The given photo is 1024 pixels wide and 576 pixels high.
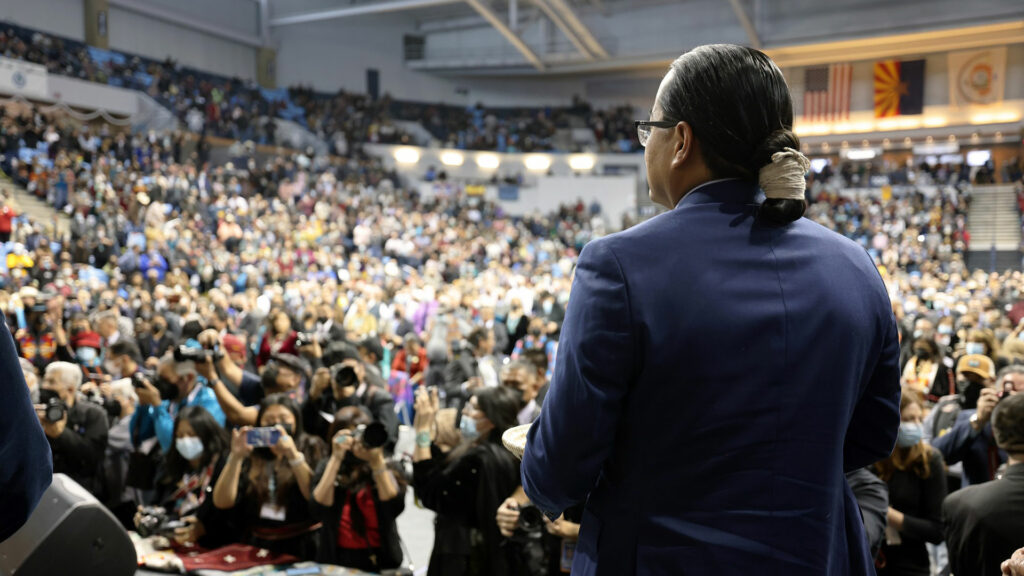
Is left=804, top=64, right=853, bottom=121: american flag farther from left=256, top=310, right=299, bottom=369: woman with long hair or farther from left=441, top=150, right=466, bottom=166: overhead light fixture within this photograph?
left=256, top=310, right=299, bottom=369: woman with long hair

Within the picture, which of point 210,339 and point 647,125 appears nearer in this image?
point 647,125

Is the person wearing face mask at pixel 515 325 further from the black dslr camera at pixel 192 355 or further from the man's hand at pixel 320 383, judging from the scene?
the black dslr camera at pixel 192 355

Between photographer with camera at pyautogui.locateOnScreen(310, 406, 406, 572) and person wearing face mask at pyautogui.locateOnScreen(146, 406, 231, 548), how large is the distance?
0.62 metres

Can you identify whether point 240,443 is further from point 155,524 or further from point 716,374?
point 716,374

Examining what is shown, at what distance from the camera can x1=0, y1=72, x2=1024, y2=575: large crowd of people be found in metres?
3.46

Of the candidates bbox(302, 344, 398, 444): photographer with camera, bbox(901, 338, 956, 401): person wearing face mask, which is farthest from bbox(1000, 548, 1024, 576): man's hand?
bbox(901, 338, 956, 401): person wearing face mask

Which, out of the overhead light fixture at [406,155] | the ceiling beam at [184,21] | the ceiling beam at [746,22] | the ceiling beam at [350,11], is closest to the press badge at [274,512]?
the ceiling beam at [746,22]

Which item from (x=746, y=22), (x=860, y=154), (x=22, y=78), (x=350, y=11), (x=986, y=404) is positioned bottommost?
(x=986, y=404)

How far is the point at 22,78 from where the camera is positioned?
1803 cm

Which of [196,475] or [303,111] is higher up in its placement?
[303,111]

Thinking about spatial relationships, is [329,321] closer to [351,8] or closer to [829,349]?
[829,349]

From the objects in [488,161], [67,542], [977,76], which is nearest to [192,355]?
[67,542]

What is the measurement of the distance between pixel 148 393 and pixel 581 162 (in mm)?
27633

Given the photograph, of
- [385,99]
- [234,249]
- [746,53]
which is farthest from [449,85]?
[746,53]
